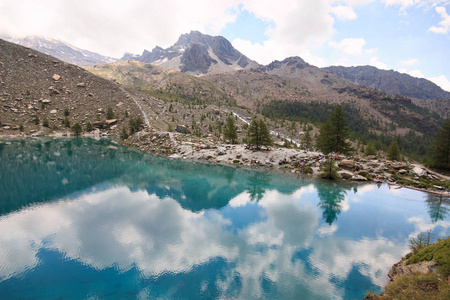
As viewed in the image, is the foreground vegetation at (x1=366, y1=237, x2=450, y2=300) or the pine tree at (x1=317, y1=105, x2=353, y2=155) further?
the pine tree at (x1=317, y1=105, x2=353, y2=155)

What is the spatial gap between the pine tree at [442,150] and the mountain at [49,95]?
327 ft

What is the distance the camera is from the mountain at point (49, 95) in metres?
85.9

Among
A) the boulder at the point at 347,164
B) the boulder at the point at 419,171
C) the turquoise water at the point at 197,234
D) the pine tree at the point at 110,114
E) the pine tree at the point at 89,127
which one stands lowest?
the turquoise water at the point at 197,234

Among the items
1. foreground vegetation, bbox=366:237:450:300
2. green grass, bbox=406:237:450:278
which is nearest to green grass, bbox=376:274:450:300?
foreground vegetation, bbox=366:237:450:300

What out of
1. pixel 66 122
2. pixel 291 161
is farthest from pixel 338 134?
pixel 66 122

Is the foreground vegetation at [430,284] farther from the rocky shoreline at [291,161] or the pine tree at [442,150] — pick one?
the pine tree at [442,150]

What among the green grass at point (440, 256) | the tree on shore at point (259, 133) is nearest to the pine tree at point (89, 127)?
the tree on shore at point (259, 133)

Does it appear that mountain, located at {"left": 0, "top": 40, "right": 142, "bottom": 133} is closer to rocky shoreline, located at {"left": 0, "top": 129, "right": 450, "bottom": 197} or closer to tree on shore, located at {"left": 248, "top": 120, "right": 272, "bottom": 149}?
rocky shoreline, located at {"left": 0, "top": 129, "right": 450, "bottom": 197}

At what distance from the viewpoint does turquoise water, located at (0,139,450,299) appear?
1459 cm

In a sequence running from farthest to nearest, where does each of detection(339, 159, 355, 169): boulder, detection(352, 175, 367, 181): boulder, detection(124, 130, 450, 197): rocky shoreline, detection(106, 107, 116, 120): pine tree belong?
detection(106, 107, 116, 120): pine tree
detection(339, 159, 355, 169): boulder
detection(352, 175, 367, 181): boulder
detection(124, 130, 450, 197): rocky shoreline

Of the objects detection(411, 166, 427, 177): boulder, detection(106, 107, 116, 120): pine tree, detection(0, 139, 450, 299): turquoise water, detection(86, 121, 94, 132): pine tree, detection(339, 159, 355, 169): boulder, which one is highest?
detection(106, 107, 116, 120): pine tree

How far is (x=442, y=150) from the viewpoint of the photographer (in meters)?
46.2

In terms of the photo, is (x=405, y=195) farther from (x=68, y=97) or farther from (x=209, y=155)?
(x=68, y=97)

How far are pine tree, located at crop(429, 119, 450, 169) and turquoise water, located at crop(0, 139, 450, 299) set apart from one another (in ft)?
60.2
